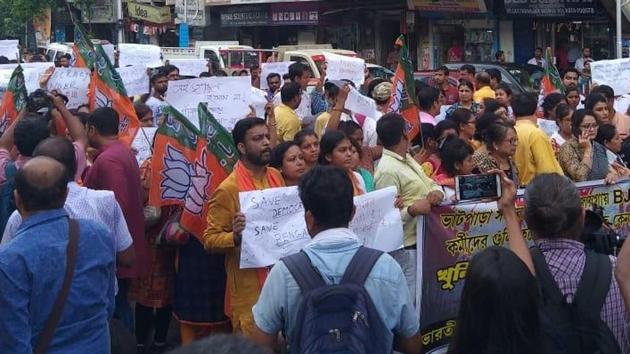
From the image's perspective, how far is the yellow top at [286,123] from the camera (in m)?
8.89

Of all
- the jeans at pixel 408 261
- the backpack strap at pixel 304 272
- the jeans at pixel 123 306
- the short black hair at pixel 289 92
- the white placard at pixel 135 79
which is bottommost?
the jeans at pixel 123 306

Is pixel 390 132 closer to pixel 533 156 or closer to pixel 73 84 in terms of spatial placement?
pixel 533 156

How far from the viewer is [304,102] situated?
421 inches

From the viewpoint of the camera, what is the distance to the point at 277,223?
4.95 m

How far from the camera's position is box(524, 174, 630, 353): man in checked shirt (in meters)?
3.40

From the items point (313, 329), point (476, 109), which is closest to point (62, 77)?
point (476, 109)

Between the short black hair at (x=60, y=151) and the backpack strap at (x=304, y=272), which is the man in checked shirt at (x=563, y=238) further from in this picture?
the short black hair at (x=60, y=151)

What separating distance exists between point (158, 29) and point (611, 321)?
3123 centimetres

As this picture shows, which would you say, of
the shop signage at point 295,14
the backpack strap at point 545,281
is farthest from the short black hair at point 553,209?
the shop signage at point 295,14

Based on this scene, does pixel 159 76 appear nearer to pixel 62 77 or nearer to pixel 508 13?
pixel 62 77

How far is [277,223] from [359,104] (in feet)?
10.9

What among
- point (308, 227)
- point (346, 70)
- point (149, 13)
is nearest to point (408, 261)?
point (308, 227)

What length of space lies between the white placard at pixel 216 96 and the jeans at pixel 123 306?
1.98m

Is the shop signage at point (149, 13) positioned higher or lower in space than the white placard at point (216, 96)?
higher
